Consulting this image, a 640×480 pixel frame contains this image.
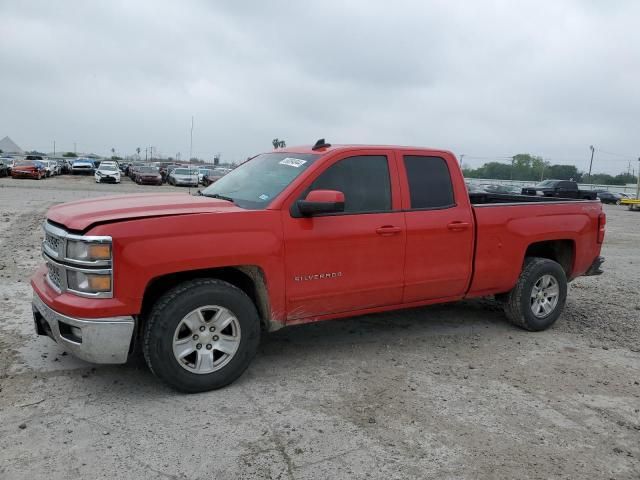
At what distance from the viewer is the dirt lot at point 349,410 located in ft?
10.4

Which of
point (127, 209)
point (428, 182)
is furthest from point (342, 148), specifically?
point (127, 209)

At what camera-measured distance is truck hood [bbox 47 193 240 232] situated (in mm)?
3797

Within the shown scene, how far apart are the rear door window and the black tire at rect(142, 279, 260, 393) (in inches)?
74.4

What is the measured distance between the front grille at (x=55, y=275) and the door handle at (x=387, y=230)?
2512 mm

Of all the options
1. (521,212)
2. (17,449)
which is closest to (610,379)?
(521,212)

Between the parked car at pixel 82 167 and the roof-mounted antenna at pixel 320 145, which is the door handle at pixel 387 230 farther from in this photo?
Result: the parked car at pixel 82 167

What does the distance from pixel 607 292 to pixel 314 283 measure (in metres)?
5.45

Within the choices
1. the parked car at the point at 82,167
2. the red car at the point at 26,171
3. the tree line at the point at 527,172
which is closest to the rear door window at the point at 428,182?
the red car at the point at 26,171

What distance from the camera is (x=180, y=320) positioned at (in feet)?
12.6

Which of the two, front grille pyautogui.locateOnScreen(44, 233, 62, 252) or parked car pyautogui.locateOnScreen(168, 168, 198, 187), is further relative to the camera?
parked car pyautogui.locateOnScreen(168, 168, 198, 187)

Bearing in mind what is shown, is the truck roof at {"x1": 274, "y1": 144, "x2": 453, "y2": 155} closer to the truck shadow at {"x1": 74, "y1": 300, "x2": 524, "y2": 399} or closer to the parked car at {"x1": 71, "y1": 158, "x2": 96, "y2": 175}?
the truck shadow at {"x1": 74, "y1": 300, "x2": 524, "y2": 399}

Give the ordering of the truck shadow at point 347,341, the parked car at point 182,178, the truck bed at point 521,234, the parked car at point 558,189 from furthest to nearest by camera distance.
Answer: the parked car at point 182,178
the parked car at point 558,189
the truck bed at point 521,234
the truck shadow at point 347,341

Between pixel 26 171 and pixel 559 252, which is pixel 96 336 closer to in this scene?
pixel 559 252

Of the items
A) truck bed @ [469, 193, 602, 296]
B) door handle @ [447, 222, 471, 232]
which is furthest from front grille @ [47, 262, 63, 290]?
truck bed @ [469, 193, 602, 296]
